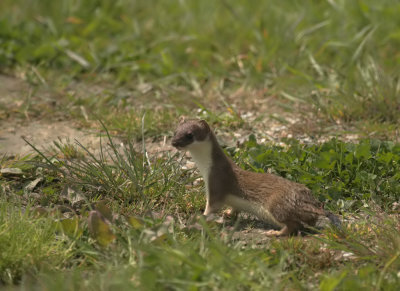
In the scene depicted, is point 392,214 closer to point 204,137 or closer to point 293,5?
point 204,137

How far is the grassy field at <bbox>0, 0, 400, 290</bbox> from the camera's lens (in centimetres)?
347

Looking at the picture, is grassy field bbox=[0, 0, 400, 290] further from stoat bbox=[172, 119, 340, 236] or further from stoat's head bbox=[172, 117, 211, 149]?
stoat's head bbox=[172, 117, 211, 149]

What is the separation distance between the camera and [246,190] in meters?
4.28

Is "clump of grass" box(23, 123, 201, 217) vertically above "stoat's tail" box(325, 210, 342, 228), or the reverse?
"clump of grass" box(23, 123, 201, 217)

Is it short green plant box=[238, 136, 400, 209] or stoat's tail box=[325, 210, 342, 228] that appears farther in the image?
short green plant box=[238, 136, 400, 209]

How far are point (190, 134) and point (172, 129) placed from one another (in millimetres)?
1680

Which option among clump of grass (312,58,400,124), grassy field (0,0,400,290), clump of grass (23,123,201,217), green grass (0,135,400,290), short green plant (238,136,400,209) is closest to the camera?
green grass (0,135,400,290)

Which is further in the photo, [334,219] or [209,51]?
[209,51]

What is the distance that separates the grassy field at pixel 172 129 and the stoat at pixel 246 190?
158mm

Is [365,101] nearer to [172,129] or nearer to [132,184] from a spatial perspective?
[172,129]

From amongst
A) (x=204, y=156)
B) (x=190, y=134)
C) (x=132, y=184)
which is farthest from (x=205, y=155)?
(x=132, y=184)

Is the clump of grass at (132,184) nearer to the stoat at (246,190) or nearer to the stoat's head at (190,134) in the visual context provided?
the stoat at (246,190)

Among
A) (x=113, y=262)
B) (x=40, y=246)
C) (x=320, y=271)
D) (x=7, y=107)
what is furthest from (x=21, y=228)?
(x=7, y=107)

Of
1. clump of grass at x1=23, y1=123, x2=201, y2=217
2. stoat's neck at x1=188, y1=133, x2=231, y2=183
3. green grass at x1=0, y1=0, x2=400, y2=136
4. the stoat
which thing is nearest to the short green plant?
the stoat
